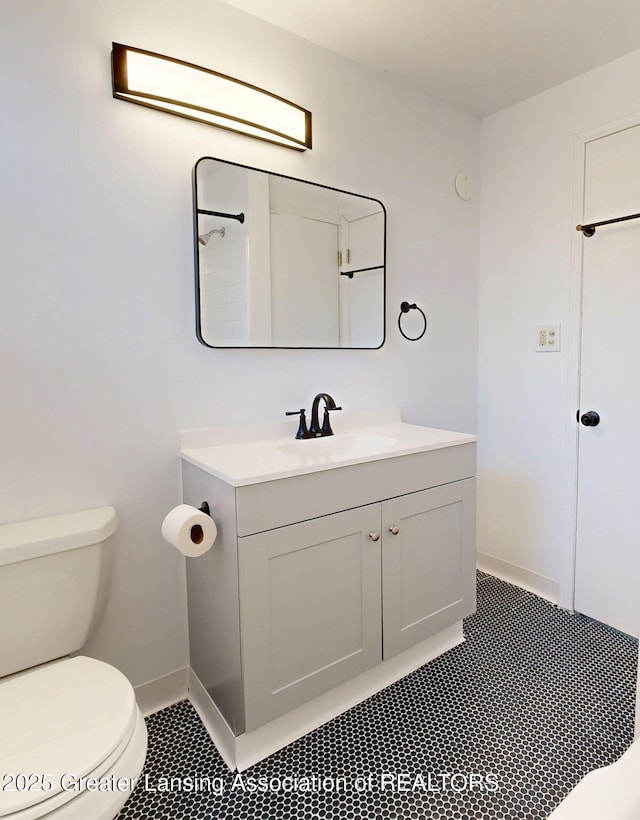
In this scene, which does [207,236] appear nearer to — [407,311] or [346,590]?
[407,311]

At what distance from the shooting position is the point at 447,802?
128 centimetres

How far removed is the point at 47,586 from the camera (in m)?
1.23

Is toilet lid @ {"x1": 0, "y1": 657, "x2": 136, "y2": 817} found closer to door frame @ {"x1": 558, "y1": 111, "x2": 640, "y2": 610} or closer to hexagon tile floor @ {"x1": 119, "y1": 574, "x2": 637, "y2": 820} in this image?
hexagon tile floor @ {"x1": 119, "y1": 574, "x2": 637, "y2": 820}

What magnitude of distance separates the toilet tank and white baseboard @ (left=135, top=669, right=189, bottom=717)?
0.42m

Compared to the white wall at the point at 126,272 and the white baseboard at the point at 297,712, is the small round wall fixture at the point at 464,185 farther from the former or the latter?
the white baseboard at the point at 297,712

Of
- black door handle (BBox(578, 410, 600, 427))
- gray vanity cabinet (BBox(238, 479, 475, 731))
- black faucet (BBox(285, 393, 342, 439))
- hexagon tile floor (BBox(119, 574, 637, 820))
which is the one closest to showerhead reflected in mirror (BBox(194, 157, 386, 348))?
black faucet (BBox(285, 393, 342, 439))

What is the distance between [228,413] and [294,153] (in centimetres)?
101

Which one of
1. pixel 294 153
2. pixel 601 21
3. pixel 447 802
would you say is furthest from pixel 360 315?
pixel 447 802

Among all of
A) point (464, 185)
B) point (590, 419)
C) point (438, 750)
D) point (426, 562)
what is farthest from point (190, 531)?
point (464, 185)

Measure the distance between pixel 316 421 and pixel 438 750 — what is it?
1128 millimetres

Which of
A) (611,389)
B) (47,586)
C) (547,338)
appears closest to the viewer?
(47,586)

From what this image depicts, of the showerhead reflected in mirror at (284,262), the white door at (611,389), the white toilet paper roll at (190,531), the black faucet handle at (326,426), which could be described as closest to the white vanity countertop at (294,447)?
the black faucet handle at (326,426)

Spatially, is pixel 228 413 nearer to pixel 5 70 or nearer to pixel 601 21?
pixel 5 70

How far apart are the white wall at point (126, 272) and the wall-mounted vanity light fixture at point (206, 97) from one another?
4 cm
